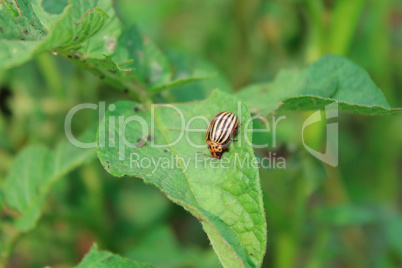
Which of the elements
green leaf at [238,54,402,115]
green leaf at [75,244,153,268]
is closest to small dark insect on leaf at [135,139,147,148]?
green leaf at [75,244,153,268]

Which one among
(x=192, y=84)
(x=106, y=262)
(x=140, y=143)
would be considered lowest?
(x=106, y=262)

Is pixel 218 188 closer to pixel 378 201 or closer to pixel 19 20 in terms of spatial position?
pixel 19 20

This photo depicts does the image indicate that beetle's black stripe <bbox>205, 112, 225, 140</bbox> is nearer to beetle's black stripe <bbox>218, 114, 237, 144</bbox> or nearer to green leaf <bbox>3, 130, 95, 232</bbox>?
beetle's black stripe <bbox>218, 114, 237, 144</bbox>

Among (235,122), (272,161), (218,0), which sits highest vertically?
(218,0)

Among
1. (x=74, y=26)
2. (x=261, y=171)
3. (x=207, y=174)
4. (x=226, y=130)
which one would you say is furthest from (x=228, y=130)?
(x=74, y=26)

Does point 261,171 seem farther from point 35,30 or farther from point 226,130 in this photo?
point 35,30

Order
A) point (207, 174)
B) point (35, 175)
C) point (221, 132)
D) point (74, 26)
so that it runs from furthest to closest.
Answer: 1. point (35, 175)
2. point (221, 132)
3. point (207, 174)
4. point (74, 26)

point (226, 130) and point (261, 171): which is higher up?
point (226, 130)

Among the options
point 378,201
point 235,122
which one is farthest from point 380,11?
point 235,122
